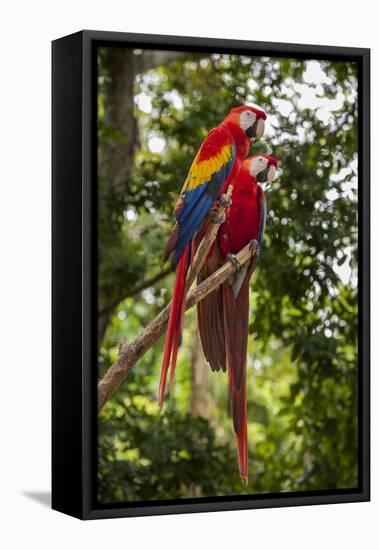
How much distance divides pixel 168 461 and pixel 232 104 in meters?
1.87

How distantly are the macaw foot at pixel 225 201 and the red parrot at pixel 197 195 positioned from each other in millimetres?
19

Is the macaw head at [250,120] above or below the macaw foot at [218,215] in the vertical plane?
above

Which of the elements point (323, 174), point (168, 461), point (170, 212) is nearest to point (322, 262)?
point (323, 174)

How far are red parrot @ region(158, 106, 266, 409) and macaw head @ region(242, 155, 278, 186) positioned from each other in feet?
0.20

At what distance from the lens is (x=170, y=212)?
18.5ft

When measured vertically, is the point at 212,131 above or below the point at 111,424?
above

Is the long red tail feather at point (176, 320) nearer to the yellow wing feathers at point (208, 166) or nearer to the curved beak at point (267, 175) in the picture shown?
the yellow wing feathers at point (208, 166)

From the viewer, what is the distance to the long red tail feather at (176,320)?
17.5 feet

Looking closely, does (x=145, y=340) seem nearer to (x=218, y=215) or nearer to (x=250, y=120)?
(x=218, y=215)

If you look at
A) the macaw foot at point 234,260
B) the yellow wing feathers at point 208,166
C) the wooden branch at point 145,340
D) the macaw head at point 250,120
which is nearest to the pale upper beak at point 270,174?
the macaw head at point 250,120

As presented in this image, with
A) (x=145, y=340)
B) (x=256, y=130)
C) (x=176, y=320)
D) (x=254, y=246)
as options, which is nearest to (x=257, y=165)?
(x=256, y=130)

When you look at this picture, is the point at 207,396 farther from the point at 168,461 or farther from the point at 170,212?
the point at 170,212

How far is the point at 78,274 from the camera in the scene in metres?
5.00

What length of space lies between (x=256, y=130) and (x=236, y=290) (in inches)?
31.4
